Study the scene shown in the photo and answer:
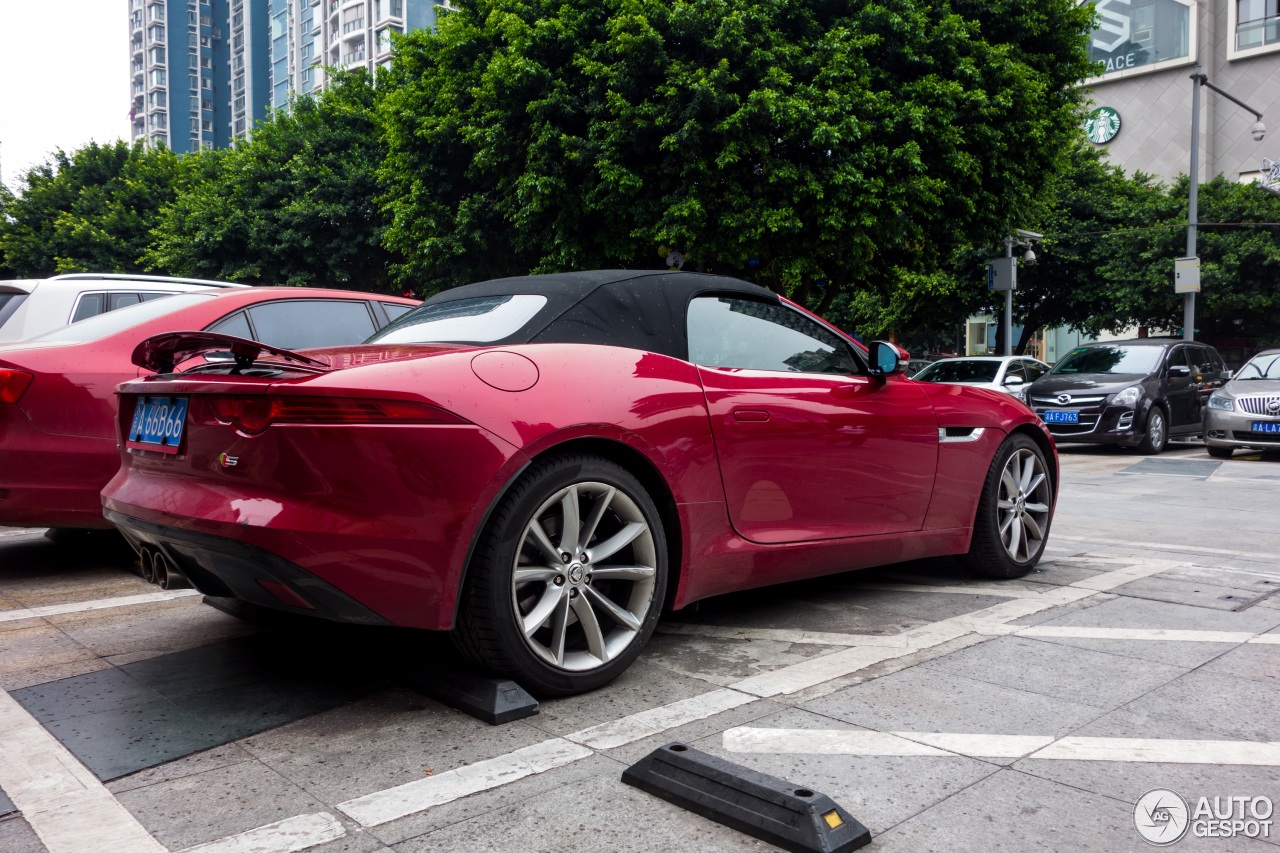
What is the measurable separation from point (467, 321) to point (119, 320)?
2.49 meters

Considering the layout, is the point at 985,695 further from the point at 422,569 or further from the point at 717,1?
the point at 717,1

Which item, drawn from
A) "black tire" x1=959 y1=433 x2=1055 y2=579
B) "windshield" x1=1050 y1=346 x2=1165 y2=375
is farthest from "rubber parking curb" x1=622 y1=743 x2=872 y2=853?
"windshield" x1=1050 y1=346 x2=1165 y2=375

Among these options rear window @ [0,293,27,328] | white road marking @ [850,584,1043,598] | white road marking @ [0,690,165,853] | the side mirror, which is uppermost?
rear window @ [0,293,27,328]

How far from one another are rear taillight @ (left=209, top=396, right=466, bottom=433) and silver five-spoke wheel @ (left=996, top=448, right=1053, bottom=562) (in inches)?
124

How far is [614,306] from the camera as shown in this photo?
368 cm

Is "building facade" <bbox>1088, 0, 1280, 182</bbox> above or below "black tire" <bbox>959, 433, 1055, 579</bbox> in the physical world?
above

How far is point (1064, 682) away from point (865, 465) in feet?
3.83

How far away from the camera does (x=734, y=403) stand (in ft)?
12.1

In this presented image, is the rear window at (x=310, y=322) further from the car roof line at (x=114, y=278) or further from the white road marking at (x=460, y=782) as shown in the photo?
the white road marking at (x=460, y=782)

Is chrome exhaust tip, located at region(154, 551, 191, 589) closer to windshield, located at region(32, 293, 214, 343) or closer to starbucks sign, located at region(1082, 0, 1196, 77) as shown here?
windshield, located at region(32, 293, 214, 343)

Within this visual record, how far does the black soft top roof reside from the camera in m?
3.52

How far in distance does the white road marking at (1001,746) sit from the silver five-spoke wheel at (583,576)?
57cm

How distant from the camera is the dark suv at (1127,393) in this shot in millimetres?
14266

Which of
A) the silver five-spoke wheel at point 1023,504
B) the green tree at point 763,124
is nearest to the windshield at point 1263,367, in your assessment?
the green tree at point 763,124
